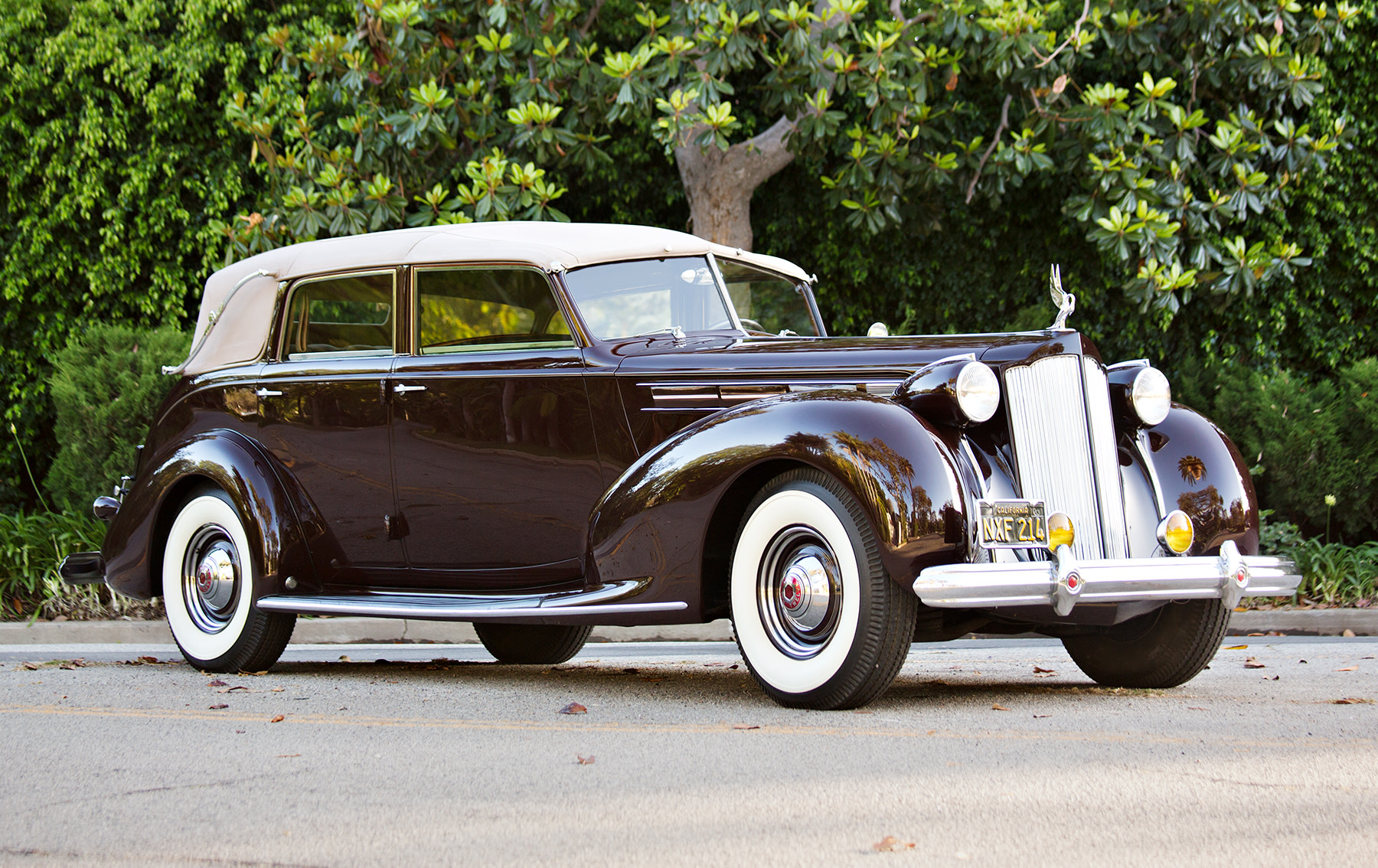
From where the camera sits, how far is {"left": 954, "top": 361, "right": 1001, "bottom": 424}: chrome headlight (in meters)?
4.57

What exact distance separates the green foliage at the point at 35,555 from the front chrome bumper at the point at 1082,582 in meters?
7.91

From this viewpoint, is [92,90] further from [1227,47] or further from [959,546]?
[959,546]

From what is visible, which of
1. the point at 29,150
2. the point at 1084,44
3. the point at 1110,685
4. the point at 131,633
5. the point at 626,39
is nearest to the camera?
the point at 1110,685

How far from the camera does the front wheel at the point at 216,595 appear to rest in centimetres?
622

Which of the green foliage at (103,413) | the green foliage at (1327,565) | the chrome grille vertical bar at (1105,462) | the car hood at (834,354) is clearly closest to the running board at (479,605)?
the car hood at (834,354)

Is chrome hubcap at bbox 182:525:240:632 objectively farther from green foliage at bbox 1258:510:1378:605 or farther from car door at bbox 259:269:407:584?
green foliage at bbox 1258:510:1378:605

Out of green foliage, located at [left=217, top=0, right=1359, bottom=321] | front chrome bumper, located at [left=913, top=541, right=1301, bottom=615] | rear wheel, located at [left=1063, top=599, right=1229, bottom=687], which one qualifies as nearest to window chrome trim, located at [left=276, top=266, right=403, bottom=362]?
front chrome bumper, located at [left=913, top=541, right=1301, bottom=615]

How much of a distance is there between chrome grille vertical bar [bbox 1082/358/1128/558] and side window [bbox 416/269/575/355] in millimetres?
2115

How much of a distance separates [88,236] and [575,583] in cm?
1110

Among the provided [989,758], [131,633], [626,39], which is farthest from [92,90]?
[989,758]

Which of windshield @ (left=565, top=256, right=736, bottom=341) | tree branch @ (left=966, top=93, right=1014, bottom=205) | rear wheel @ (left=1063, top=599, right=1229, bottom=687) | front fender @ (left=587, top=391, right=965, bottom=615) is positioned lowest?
rear wheel @ (left=1063, top=599, right=1229, bottom=687)

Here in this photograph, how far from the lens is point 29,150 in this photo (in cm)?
1441

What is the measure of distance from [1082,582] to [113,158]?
12.9 meters

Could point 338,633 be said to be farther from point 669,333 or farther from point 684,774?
point 684,774
